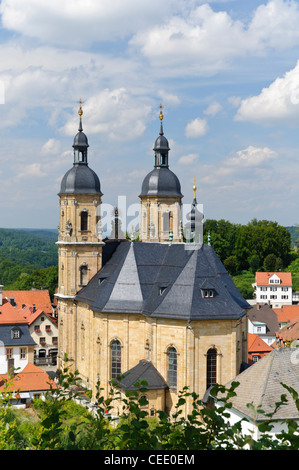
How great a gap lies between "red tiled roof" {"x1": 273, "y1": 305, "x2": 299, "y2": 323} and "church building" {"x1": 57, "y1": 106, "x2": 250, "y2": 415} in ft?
103

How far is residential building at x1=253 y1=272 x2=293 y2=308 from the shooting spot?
92688 millimetres

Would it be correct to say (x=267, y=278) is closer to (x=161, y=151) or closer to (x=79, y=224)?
(x=161, y=151)

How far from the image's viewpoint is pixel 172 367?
34281 mm

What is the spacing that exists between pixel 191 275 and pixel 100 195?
1312cm

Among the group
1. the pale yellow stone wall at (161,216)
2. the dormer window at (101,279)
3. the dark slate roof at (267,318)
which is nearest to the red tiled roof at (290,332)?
the dark slate roof at (267,318)

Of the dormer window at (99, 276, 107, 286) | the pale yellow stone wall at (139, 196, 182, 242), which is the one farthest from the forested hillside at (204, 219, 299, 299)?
the dormer window at (99, 276, 107, 286)

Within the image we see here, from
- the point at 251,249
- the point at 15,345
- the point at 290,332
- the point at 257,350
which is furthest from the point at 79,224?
the point at 251,249

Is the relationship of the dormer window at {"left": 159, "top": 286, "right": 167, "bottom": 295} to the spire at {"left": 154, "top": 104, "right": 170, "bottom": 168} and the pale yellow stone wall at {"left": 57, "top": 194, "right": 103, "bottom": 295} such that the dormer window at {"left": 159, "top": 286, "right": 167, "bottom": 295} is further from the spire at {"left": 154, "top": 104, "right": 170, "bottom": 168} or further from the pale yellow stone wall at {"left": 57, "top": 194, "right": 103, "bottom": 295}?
the spire at {"left": 154, "top": 104, "right": 170, "bottom": 168}

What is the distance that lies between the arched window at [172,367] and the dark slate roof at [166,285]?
93.0 inches

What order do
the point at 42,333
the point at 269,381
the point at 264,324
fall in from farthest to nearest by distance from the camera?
the point at 264,324, the point at 42,333, the point at 269,381

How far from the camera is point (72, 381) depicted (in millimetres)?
9219

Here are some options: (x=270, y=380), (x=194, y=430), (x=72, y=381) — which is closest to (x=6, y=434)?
(x=72, y=381)

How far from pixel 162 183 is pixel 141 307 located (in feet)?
60.8

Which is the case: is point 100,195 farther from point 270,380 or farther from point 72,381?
point 72,381
